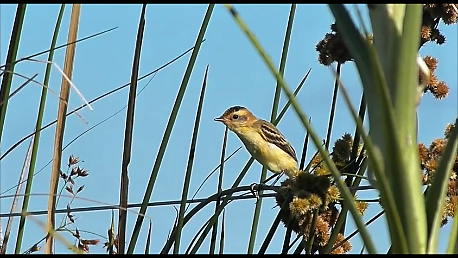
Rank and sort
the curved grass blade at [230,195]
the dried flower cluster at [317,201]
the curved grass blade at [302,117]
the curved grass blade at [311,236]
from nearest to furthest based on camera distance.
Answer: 1. the curved grass blade at [302,117]
2. the dried flower cluster at [317,201]
3. the curved grass blade at [311,236]
4. the curved grass blade at [230,195]

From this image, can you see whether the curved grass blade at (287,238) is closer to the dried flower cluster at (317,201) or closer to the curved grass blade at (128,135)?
the dried flower cluster at (317,201)

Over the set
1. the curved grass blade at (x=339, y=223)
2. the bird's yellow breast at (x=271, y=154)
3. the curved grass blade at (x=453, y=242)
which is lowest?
the curved grass blade at (x=453, y=242)

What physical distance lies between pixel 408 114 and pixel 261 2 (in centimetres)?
30

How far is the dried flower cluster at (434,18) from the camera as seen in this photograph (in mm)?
1599

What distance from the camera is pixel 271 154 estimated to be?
4.76 m

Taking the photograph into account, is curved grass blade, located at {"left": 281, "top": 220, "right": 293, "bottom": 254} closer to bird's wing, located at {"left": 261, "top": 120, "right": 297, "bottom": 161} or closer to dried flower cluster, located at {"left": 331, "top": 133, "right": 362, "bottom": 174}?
dried flower cluster, located at {"left": 331, "top": 133, "right": 362, "bottom": 174}

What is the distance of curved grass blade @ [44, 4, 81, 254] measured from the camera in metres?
1.59

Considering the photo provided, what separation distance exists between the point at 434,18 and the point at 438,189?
1.03 m

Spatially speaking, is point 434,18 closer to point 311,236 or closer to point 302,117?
point 311,236

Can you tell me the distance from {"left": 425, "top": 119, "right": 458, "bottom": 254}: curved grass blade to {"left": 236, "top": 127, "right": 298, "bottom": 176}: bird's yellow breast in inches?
153

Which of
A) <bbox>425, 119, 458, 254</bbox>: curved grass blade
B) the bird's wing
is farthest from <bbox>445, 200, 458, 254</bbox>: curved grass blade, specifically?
the bird's wing

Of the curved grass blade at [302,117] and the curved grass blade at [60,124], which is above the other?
the curved grass blade at [60,124]

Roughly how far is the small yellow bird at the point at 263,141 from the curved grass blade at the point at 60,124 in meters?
2.94

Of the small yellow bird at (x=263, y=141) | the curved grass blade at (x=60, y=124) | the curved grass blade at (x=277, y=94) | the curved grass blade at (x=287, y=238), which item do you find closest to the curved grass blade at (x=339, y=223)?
the curved grass blade at (x=287, y=238)
